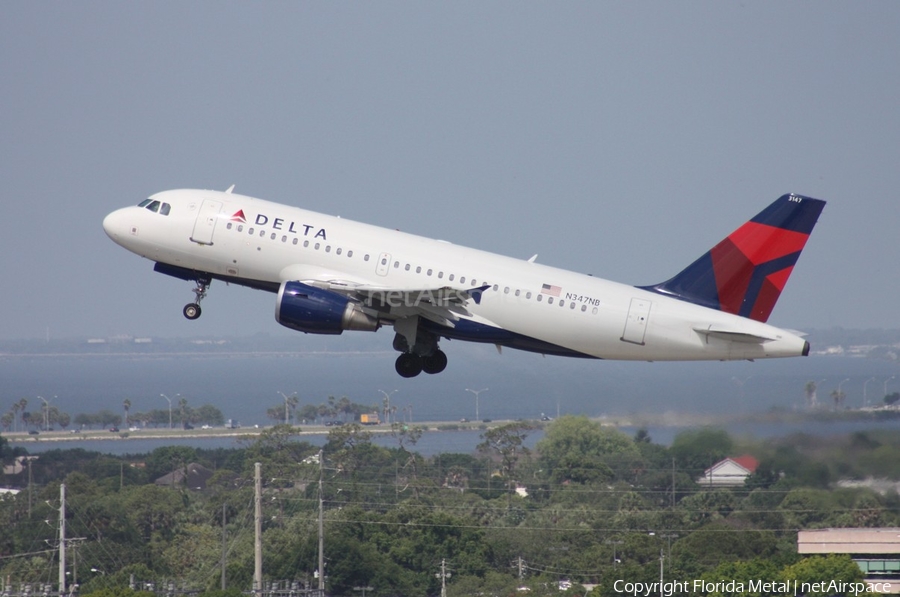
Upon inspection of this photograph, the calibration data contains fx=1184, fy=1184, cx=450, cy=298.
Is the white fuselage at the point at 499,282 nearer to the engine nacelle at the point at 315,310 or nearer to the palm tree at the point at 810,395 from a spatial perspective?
the engine nacelle at the point at 315,310

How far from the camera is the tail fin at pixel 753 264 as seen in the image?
37.3m

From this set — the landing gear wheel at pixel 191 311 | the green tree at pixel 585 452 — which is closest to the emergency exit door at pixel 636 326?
the landing gear wheel at pixel 191 311

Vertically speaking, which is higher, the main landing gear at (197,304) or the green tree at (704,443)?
the main landing gear at (197,304)

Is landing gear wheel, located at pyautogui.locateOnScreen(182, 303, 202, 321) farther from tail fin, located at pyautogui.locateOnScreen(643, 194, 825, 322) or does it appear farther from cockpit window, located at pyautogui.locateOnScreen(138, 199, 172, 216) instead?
tail fin, located at pyautogui.locateOnScreen(643, 194, 825, 322)

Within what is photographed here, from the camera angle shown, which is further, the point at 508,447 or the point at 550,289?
the point at 508,447

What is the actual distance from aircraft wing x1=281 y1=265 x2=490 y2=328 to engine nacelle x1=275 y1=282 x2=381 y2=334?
259 mm

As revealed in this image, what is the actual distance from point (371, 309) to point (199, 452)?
9176 centimetres

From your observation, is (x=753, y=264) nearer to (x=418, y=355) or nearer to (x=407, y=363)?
(x=418, y=355)

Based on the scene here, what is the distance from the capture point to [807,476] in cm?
4606

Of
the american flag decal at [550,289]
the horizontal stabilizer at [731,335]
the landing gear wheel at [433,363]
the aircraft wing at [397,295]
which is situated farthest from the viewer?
the landing gear wheel at [433,363]

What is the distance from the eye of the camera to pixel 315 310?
3594 cm

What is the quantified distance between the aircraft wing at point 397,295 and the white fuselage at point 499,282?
0.26 feet

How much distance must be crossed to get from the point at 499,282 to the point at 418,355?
406 centimetres

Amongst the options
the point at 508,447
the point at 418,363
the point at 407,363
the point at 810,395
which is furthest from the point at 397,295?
the point at 508,447
